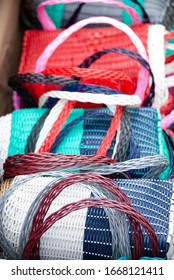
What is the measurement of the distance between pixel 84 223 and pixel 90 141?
0.63 feet

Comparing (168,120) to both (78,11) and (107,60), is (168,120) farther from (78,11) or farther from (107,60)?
(78,11)

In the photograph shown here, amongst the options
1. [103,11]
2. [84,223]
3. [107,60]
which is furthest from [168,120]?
[84,223]

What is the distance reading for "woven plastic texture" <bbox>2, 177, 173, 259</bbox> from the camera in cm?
74

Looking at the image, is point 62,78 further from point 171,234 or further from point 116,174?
point 171,234

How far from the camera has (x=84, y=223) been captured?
751mm

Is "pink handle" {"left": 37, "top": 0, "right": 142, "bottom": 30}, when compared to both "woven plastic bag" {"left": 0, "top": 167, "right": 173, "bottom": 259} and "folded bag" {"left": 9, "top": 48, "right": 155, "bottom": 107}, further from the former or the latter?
"woven plastic bag" {"left": 0, "top": 167, "right": 173, "bottom": 259}

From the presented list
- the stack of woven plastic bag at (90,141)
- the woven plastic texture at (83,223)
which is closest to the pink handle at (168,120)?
the stack of woven plastic bag at (90,141)

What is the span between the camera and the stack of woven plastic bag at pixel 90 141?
2.43ft

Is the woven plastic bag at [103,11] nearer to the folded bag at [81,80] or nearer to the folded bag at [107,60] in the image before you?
the folded bag at [107,60]

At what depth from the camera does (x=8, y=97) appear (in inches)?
46.1

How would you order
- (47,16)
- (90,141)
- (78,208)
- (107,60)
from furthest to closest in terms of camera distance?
(47,16)
(107,60)
(90,141)
(78,208)

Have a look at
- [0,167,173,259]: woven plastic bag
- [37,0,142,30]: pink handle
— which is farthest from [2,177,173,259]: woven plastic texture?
[37,0,142,30]: pink handle

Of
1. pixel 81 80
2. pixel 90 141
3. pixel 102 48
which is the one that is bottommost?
pixel 90 141

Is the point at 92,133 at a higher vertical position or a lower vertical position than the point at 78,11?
lower
